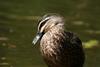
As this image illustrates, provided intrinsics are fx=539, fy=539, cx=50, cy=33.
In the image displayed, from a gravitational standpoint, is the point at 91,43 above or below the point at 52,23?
below

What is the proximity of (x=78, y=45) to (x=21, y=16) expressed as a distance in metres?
5.67

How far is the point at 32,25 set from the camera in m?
13.6

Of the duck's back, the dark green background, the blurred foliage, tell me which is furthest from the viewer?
the blurred foliage

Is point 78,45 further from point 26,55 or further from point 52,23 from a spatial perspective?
point 26,55

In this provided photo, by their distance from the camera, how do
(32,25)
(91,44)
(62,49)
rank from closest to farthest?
(62,49)
(91,44)
(32,25)

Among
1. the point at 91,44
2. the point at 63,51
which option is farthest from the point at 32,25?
the point at 63,51

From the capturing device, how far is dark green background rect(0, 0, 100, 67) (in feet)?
35.5

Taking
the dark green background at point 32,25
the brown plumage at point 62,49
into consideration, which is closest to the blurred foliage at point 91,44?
the dark green background at point 32,25

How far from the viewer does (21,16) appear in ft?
47.3

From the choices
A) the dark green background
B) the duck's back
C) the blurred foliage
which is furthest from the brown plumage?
the blurred foliage

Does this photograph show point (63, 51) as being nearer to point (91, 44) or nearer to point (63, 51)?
point (63, 51)

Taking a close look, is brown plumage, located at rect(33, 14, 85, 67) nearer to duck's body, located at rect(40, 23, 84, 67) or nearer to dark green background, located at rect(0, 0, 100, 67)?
duck's body, located at rect(40, 23, 84, 67)

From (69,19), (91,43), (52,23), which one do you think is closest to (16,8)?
(69,19)

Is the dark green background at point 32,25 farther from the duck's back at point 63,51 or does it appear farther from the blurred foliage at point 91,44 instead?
the duck's back at point 63,51
